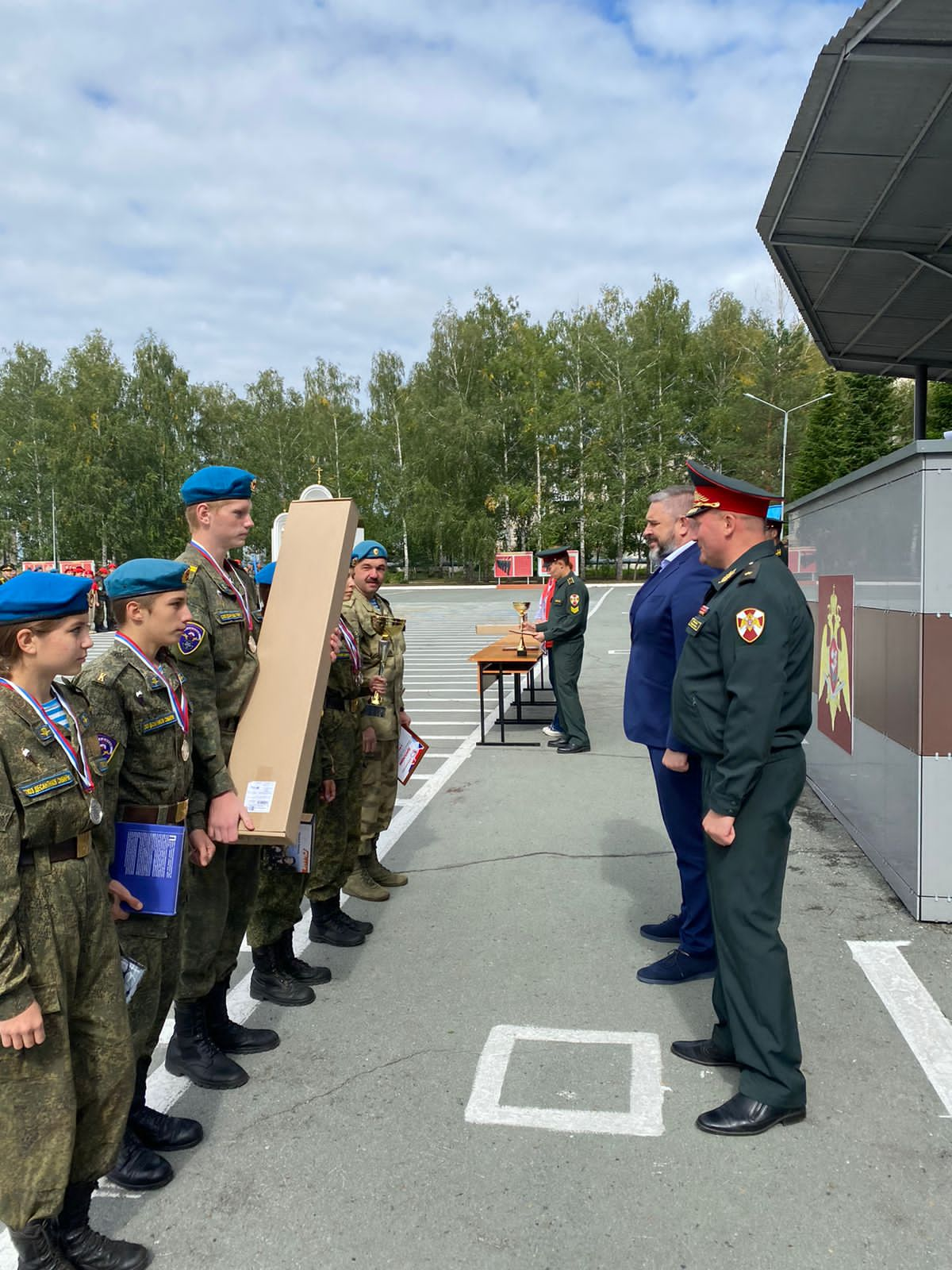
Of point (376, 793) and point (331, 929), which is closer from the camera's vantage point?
point (331, 929)

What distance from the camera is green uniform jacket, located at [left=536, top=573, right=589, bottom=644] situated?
9055 millimetres

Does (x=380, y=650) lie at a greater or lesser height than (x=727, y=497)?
lesser

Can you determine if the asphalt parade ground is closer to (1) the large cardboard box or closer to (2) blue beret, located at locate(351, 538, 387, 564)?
(1) the large cardboard box

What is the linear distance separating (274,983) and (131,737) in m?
1.71

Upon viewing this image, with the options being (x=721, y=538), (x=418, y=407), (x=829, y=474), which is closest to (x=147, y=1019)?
(x=721, y=538)

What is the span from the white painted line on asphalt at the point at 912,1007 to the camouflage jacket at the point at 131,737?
2764 mm

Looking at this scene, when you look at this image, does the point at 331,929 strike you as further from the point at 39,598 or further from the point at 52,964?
the point at 39,598

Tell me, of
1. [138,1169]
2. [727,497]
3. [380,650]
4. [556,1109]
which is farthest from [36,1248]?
[380,650]

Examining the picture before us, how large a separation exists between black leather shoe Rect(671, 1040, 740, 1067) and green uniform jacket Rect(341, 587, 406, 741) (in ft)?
8.02

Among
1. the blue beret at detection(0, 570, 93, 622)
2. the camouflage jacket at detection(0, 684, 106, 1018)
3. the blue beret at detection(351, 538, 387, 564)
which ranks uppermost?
the blue beret at detection(351, 538, 387, 564)

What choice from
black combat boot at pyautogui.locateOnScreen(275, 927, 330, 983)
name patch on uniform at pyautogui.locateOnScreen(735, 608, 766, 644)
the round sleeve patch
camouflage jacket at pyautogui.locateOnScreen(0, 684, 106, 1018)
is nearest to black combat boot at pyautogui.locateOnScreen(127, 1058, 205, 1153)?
camouflage jacket at pyautogui.locateOnScreen(0, 684, 106, 1018)

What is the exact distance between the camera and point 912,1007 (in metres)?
3.58

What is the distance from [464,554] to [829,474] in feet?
64.2

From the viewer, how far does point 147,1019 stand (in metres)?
2.61
